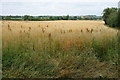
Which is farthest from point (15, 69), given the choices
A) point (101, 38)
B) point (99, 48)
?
point (101, 38)

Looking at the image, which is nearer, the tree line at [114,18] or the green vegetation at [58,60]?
the green vegetation at [58,60]

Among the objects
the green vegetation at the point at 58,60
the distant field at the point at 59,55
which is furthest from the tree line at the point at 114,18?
the green vegetation at the point at 58,60

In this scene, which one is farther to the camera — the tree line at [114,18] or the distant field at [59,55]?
the tree line at [114,18]

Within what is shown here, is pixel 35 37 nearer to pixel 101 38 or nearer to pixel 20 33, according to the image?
pixel 20 33

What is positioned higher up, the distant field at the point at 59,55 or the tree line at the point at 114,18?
the tree line at the point at 114,18

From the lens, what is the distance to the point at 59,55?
5449 millimetres

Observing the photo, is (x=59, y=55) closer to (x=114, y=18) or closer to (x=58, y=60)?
(x=58, y=60)

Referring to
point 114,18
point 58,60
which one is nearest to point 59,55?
point 58,60

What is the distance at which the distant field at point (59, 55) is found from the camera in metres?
4.84

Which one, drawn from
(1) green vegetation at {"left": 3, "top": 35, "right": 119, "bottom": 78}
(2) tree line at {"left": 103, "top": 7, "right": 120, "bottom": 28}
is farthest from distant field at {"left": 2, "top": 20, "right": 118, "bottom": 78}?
(2) tree line at {"left": 103, "top": 7, "right": 120, "bottom": 28}

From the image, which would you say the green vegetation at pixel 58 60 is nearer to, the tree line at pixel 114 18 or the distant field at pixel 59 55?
the distant field at pixel 59 55

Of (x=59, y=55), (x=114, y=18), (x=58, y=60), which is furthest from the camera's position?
(x=114, y=18)

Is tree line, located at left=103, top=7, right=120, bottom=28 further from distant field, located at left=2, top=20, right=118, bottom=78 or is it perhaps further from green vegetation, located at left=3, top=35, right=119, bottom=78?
green vegetation, located at left=3, top=35, right=119, bottom=78

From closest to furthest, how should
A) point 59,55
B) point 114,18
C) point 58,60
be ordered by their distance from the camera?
point 58,60 < point 59,55 < point 114,18
